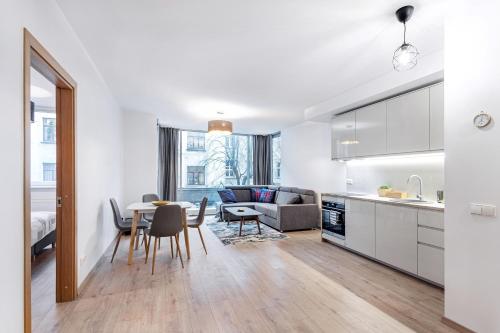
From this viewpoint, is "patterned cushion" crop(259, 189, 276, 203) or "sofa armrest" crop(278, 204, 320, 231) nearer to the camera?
"sofa armrest" crop(278, 204, 320, 231)

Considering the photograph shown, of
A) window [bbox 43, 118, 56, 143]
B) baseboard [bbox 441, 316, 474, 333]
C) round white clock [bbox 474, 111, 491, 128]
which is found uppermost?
window [bbox 43, 118, 56, 143]

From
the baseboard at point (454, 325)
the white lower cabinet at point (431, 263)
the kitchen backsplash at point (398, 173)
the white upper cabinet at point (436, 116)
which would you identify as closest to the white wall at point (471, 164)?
the baseboard at point (454, 325)

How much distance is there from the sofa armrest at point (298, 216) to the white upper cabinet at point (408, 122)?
250 centimetres

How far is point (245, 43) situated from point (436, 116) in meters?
2.36

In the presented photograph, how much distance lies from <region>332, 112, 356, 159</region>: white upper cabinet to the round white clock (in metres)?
2.33

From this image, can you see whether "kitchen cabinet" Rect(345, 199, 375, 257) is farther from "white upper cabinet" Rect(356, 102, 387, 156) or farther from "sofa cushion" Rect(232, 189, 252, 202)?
"sofa cushion" Rect(232, 189, 252, 202)

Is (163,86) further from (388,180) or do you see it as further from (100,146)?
(388,180)

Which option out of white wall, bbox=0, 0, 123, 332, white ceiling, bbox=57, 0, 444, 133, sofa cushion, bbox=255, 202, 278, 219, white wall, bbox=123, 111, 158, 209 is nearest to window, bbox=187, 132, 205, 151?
white wall, bbox=123, 111, 158, 209

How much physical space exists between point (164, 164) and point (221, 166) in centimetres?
178

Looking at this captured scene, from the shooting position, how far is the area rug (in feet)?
16.0

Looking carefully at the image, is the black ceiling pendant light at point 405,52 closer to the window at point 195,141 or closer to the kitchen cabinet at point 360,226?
the kitchen cabinet at point 360,226

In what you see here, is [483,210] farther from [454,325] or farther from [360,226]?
[360,226]

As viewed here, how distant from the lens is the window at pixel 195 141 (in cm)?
786

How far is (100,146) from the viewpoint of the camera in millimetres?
3605
